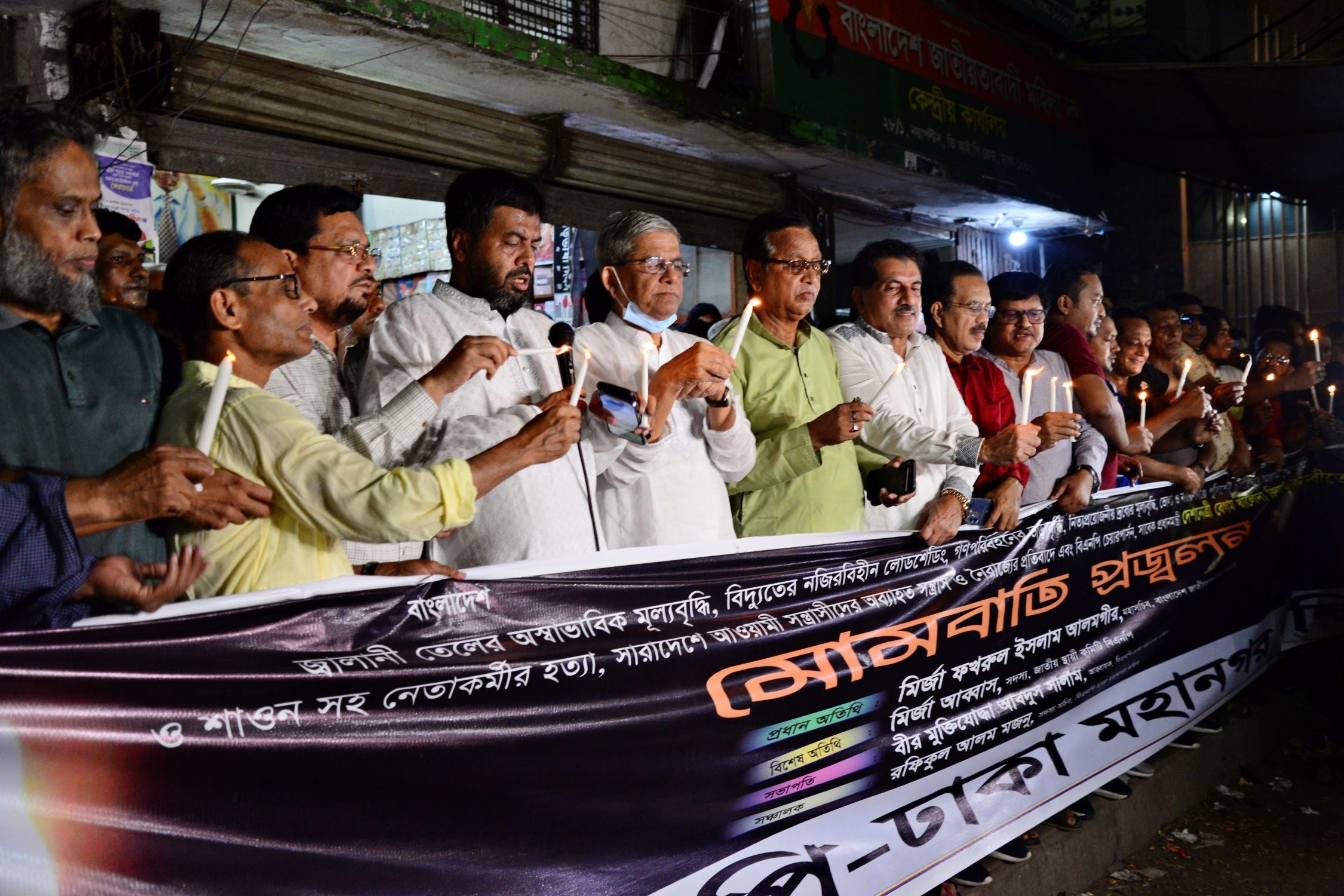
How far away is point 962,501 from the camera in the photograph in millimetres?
3984

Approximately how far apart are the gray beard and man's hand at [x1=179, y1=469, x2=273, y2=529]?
1.73ft

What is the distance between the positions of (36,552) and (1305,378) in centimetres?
670

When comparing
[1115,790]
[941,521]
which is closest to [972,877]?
[1115,790]

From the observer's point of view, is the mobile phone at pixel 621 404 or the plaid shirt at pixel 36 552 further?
the mobile phone at pixel 621 404

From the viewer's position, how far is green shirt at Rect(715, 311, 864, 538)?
3.83 m

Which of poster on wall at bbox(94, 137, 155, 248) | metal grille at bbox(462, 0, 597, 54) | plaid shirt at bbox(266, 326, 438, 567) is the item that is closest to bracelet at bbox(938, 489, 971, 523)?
plaid shirt at bbox(266, 326, 438, 567)

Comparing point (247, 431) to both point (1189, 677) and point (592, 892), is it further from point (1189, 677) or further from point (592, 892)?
point (1189, 677)

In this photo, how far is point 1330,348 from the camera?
372 inches

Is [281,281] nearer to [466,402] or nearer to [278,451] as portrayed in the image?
[278,451]

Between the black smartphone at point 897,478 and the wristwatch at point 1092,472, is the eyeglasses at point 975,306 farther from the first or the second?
the black smartphone at point 897,478

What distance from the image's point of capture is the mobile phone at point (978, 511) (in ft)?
13.4

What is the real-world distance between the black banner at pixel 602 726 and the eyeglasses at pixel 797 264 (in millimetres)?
972

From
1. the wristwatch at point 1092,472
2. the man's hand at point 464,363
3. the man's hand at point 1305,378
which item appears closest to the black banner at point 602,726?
the wristwatch at point 1092,472

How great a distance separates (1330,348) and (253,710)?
967cm
